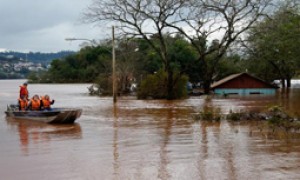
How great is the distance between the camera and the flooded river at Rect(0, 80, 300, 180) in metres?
11.9

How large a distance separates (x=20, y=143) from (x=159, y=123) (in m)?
7.61

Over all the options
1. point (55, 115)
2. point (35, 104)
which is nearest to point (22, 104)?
point (35, 104)

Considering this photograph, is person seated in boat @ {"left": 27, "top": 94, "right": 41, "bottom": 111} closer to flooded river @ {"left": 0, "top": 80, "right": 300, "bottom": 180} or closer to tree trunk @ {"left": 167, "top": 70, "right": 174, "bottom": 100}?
flooded river @ {"left": 0, "top": 80, "right": 300, "bottom": 180}

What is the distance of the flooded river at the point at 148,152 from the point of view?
11.9 metres

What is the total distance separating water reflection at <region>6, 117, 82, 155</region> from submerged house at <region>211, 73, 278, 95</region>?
107ft

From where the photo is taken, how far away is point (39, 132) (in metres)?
21.0

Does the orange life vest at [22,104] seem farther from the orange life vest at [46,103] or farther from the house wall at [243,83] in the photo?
the house wall at [243,83]

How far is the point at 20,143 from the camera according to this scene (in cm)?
1789

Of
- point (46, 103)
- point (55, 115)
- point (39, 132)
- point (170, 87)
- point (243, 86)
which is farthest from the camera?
point (243, 86)

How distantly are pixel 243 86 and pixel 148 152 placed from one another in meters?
42.6

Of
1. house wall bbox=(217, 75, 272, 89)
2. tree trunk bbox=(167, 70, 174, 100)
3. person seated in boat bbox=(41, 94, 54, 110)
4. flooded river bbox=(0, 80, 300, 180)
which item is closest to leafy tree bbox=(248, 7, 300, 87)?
house wall bbox=(217, 75, 272, 89)

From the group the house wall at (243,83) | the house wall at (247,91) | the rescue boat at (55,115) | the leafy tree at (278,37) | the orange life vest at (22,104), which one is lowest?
the rescue boat at (55,115)

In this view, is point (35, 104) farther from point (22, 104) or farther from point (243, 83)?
point (243, 83)

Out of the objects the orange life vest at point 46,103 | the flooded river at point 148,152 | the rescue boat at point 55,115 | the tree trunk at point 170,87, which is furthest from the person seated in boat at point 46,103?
the tree trunk at point 170,87
